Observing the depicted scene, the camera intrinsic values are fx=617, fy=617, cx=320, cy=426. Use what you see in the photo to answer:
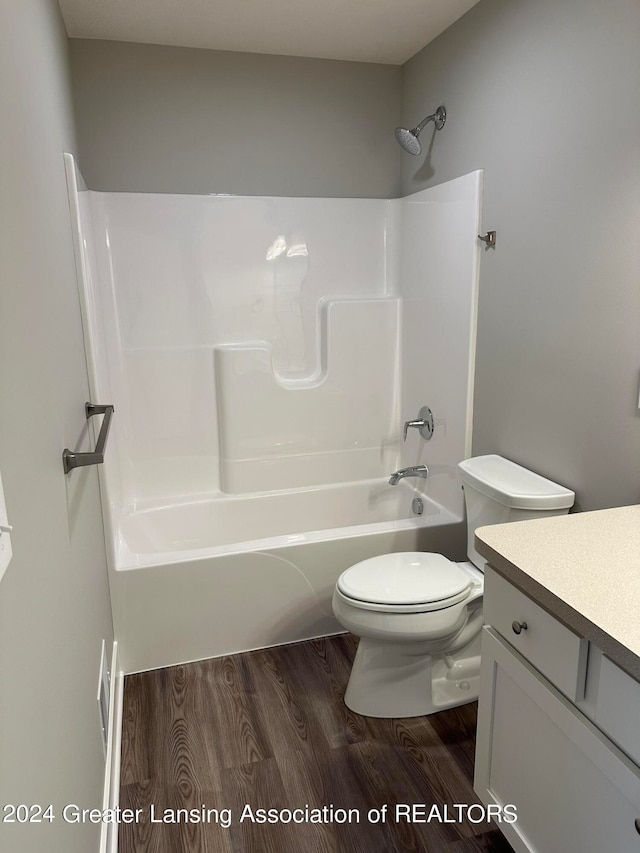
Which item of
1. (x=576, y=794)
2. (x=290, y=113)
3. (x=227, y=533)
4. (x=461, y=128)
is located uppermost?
(x=290, y=113)

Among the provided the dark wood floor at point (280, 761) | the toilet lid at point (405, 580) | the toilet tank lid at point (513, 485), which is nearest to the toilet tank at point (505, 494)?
the toilet tank lid at point (513, 485)

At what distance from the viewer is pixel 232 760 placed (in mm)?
1860

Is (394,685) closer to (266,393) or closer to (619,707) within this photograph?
(619,707)

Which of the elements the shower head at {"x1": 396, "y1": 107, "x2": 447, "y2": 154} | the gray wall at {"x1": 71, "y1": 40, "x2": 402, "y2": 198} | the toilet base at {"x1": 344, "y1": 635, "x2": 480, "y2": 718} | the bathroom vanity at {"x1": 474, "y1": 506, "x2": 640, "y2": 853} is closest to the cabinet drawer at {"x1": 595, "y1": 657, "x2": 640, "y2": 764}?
the bathroom vanity at {"x1": 474, "y1": 506, "x2": 640, "y2": 853}

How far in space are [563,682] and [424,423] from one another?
1738mm

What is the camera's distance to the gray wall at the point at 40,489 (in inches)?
31.5

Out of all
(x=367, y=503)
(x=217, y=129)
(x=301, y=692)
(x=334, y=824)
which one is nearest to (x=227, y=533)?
(x=367, y=503)

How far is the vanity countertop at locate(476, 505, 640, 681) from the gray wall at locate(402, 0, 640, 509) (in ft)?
1.09

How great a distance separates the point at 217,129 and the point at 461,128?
103 cm

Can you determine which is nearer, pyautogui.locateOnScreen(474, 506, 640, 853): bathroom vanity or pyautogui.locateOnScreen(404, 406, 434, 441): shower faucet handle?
pyautogui.locateOnScreen(474, 506, 640, 853): bathroom vanity

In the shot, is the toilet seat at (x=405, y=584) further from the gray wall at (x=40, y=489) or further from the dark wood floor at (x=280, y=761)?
the gray wall at (x=40, y=489)

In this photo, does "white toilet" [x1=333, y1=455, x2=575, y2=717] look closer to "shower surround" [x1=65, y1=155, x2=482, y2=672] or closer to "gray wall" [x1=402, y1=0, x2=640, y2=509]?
"gray wall" [x1=402, y1=0, x2=640, y2=509]

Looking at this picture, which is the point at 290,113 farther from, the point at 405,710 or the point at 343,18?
the point at 405,710

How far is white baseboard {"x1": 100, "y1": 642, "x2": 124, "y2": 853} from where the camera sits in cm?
154
